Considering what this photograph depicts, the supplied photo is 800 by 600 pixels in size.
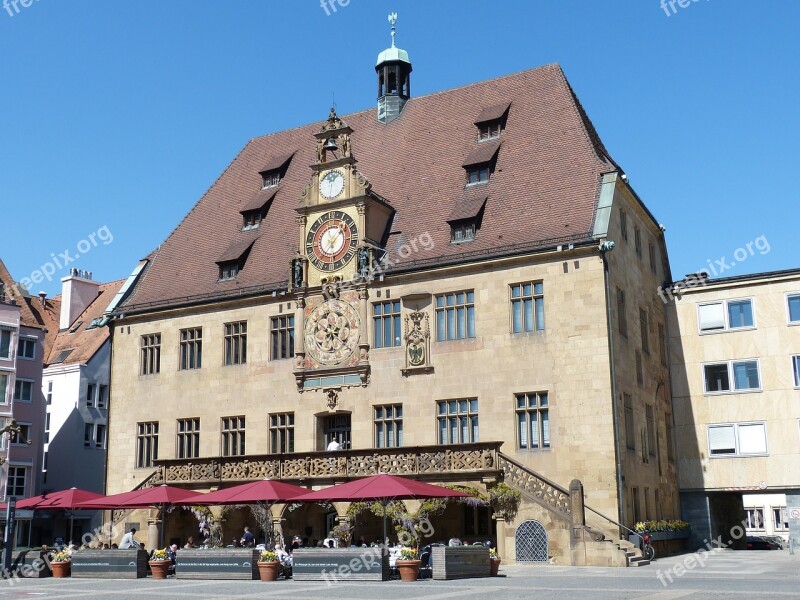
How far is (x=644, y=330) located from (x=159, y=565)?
20568mm

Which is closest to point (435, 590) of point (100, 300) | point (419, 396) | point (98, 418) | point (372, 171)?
point (419, 396)

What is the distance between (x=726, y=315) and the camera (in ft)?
137

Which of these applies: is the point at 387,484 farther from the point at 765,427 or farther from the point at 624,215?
the point at 765,427

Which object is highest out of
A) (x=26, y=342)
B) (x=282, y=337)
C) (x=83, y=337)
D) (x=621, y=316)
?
(x=83, y=337)

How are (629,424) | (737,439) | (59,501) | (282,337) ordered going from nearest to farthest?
(59,501), (629,424), (737,439), (282,337)

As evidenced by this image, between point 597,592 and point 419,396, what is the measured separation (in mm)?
16598

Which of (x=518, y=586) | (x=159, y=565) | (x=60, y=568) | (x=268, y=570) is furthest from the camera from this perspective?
(x=60, y=568)

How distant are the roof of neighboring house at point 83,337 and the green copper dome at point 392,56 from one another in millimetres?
22378

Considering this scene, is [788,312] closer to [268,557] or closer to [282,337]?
[282,337]

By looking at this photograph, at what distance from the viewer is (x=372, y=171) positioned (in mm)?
43625

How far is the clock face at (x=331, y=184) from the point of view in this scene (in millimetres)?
39906

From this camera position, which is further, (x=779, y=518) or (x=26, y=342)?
(x=779, y=518)

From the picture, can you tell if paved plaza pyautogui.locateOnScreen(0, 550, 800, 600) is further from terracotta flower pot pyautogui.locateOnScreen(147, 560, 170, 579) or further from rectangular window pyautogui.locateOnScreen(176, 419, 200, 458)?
rectangular window pyautogui.locateOnScreen(176, 419, 200, 458)

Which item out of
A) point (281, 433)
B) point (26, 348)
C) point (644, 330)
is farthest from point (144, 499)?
point (26, 348)
